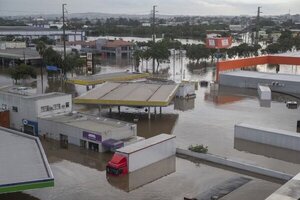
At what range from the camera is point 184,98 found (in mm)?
20859

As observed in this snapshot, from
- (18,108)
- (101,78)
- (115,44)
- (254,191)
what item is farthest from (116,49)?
(254,191)

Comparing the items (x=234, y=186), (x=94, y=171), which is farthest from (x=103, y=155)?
(x=234, y=186)

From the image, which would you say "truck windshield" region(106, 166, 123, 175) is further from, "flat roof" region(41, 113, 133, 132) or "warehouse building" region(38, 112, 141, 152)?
"flat roof" region(41, 113, 133, 132)

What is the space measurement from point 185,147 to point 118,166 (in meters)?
2.99

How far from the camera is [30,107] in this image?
14391 mm

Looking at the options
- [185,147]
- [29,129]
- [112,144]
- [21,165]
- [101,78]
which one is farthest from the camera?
[101,78]

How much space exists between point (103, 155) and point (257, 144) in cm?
487

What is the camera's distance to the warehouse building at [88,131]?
12594 millimetres

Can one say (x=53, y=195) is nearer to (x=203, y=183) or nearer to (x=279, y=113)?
(x=203, y=183)

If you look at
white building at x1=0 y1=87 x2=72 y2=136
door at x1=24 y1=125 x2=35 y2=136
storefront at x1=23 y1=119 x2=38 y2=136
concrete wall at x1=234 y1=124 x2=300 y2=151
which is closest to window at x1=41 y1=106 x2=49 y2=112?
white building at x1=0 y1=87 x2=72 y2=136

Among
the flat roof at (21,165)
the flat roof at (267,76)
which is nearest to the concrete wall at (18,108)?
the flat roof at (21,165)

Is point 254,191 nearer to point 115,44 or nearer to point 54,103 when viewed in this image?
point 54,103

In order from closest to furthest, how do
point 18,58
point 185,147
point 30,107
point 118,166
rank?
point 118,166
point 185,147
point 30,107
point 18,58

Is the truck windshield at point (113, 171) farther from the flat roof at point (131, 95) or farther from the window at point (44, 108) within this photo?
the flat roof at point (131, 95)
